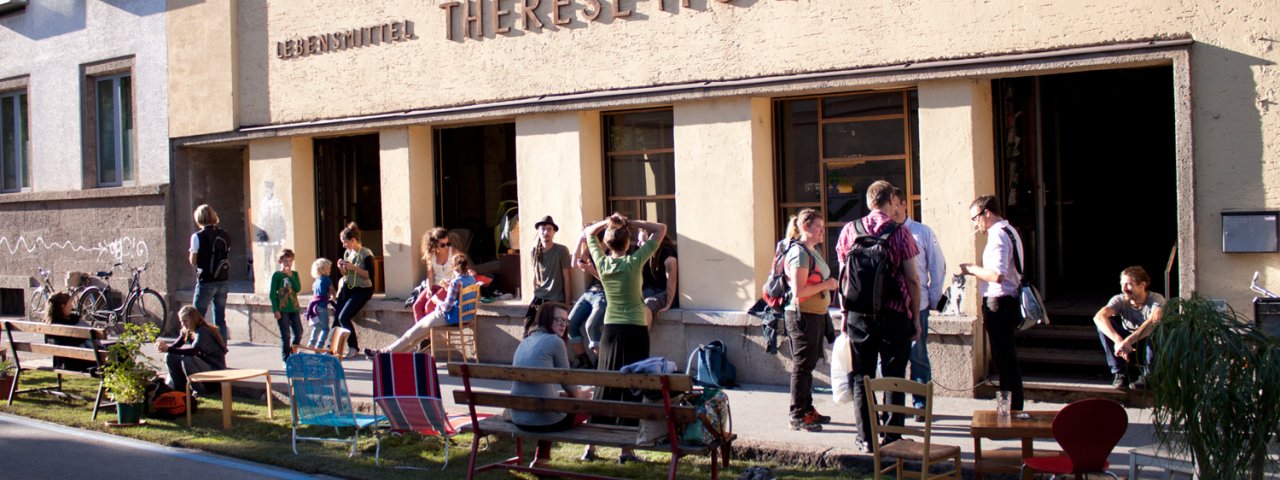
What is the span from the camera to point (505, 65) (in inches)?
471

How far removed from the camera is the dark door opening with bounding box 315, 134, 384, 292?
14.4 meters

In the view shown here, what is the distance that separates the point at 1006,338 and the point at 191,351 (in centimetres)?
679

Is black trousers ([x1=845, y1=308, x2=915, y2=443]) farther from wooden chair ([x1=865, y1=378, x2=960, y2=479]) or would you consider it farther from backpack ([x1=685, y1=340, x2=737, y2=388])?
backpack ([x1=685, y1=340, x2=737, y2=388])

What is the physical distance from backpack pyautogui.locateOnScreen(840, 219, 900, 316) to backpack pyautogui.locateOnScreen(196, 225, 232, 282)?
8026 mm

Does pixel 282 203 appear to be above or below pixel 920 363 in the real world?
above

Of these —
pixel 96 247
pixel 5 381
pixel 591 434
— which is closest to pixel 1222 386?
pixel 591 434

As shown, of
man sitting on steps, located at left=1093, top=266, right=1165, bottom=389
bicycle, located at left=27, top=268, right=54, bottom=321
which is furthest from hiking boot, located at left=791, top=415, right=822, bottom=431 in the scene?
bicycle, located at left=27, top=268, right=54, bottom=321

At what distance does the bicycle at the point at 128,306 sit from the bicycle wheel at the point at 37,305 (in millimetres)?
1490

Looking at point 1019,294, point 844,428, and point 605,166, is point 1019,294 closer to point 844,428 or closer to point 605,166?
point 844,428

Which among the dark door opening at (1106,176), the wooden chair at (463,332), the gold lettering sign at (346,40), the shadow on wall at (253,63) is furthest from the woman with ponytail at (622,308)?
the shadow on wall at (253,63)

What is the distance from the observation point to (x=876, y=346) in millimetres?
7434

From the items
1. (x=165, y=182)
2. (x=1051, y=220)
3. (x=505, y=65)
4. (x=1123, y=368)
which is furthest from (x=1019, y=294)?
(x=165, y=182)

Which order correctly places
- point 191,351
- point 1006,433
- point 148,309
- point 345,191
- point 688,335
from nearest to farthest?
point 1006,433
point 191,351
point 688,335
point 345,191
point 148,309

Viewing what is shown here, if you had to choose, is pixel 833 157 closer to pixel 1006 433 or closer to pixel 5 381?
pixel 1006 433
